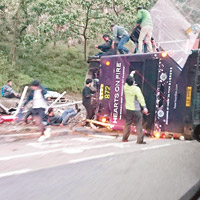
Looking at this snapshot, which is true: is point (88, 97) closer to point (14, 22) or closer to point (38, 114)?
point (38, 114)

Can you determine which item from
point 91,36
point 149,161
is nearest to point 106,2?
point 91,36

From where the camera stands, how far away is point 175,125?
26.3ft

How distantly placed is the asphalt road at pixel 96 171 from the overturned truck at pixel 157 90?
2.27ft

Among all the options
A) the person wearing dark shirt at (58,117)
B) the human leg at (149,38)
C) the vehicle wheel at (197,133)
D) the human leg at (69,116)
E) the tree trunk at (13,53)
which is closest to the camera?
the vehicle wheel at (197,133)

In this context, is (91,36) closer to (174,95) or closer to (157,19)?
(157,19)

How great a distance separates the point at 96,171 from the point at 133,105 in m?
3.52

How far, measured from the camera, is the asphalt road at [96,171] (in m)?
4.41

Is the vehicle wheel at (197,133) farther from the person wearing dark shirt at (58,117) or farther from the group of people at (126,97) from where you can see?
the person wearing dark shirt at (58,117)

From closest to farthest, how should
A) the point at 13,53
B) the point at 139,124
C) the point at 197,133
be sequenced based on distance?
the point at 197,133 < the point at 139,124 < the point at 13,53

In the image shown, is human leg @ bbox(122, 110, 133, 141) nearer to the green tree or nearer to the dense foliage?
the dense foliage

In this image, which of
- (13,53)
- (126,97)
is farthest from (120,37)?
(13,53)

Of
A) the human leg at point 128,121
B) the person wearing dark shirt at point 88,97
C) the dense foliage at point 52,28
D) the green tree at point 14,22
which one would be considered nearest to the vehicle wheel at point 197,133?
the human leg at point 128,121

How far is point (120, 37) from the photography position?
11406mm

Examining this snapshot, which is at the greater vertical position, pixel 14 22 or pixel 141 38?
pixel 14 22
